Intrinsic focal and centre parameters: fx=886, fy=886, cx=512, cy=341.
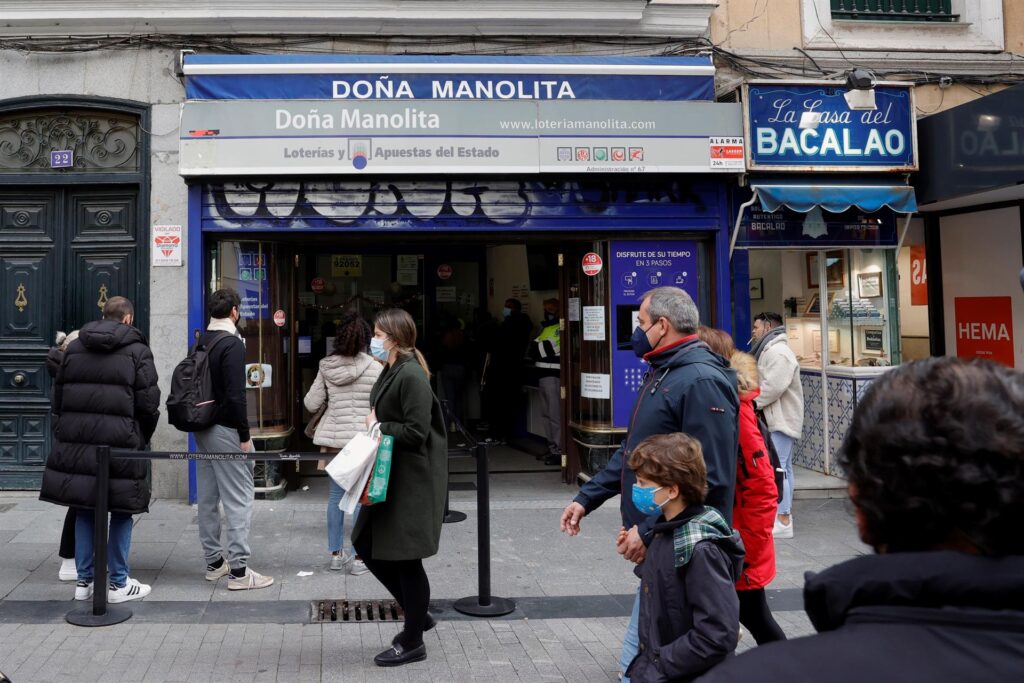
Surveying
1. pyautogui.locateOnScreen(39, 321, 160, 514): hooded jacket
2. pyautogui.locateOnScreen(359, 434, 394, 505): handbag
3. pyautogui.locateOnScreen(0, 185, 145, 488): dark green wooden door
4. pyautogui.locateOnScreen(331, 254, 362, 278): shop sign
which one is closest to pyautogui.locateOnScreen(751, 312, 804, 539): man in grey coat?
pyautogui.locateOnScreen(359, 434, 394, 505): handbag

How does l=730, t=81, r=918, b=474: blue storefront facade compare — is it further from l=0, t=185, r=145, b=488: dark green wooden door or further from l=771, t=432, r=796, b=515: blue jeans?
l=0, t=185, r=145, b=488: dark green wooden door

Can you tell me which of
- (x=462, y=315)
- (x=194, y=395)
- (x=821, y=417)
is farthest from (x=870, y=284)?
(x=194, y=395)

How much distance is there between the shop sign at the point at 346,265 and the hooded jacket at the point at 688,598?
30.9 feet

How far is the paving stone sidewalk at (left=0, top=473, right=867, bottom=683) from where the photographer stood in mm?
4695

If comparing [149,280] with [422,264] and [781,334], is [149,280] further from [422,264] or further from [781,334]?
[781,334]

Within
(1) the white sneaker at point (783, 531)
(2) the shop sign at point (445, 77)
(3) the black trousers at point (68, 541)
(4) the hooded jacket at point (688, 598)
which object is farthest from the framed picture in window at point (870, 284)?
(3) the black trousers at point (68, 541)

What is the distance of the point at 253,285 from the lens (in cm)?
866

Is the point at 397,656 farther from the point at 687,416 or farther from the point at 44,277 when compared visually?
the point at 44,277

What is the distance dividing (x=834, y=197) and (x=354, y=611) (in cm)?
590

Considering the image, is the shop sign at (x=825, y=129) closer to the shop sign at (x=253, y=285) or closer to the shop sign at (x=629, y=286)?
the shop sign at (x=629, y=286)

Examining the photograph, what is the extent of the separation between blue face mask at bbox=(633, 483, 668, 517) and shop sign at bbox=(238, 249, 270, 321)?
6072 millimetres

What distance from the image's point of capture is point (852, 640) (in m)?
1.14

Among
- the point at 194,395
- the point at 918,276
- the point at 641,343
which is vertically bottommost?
the point at 194,395

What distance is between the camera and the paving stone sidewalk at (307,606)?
15.4 ft
